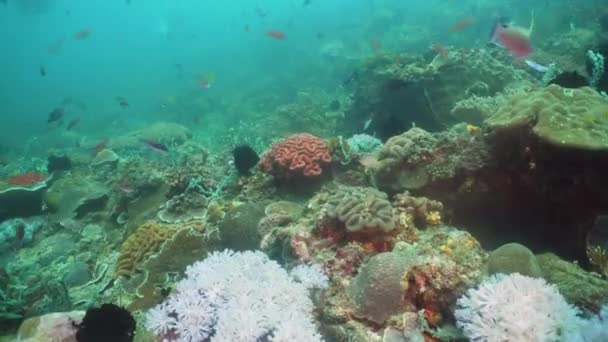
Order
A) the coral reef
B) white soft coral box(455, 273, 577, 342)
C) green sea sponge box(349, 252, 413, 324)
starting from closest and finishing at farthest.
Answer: white soft coral box(455, 273, 577, 342)
green sea sponge box(349, 252, 413, 324)
the coral reef

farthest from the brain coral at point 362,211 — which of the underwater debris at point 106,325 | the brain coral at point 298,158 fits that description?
the underwater debris at point 106,325

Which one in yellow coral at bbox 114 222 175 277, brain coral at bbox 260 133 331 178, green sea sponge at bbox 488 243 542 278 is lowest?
yellow coral at bbox 114 222 175 277

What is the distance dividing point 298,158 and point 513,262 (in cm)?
410

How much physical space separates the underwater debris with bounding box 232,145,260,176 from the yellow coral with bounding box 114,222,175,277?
5.70 ft

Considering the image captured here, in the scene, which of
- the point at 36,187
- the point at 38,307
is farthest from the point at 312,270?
the point at 36,187

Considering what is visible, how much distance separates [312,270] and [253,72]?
35314mm

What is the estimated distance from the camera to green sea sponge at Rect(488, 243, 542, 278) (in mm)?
3832

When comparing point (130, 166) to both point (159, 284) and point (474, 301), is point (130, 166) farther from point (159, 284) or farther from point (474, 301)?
point (474, 301)

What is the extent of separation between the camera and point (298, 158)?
724 cm

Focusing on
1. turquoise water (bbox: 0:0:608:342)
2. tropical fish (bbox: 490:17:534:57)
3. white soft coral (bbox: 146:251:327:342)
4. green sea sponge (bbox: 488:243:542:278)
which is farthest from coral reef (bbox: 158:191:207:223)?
tropical fish (bbox: 490:17:534:57)

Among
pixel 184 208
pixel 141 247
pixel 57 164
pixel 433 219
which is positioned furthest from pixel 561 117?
pixel 57 164

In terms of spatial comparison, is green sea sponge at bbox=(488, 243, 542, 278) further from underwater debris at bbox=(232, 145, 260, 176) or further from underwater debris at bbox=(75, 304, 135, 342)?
underwater debris at bbox=(232, 145, 260, 176)

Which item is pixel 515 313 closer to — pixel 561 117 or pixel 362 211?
pixel 362 211

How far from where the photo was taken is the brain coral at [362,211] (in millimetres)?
4555
